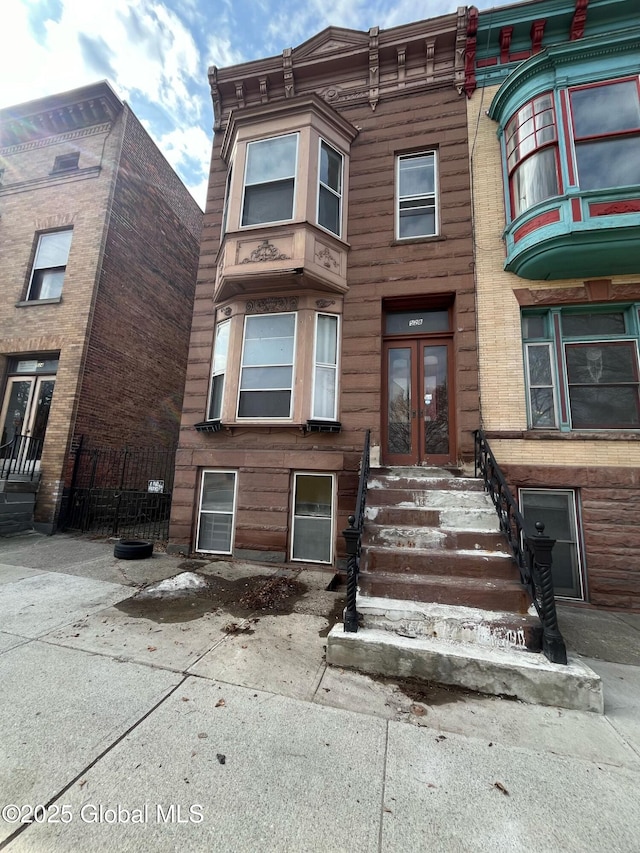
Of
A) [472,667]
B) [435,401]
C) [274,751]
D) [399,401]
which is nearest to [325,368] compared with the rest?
[399,401]

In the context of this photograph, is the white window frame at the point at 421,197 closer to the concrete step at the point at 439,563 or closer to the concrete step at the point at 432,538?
the concrete step at the point at 432,538

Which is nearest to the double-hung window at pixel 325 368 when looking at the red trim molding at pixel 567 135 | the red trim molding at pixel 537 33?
the red trim molding at pixel 567 135

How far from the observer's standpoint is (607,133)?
626 cm

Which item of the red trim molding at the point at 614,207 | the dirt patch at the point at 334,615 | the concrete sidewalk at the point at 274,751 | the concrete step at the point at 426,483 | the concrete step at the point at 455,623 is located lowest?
the concrete sidewalk at the point at 274,751

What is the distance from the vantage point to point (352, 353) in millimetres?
7383

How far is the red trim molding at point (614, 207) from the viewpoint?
584cm

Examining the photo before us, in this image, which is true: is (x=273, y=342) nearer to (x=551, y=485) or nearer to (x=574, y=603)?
(x=551, y=485)

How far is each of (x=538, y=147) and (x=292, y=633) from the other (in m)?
8.52

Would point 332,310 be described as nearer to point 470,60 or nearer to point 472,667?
point 470,60

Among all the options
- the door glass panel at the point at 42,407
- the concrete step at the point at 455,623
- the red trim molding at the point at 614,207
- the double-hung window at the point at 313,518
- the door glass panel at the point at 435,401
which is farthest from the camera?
the door glass panel at the point at 42,407

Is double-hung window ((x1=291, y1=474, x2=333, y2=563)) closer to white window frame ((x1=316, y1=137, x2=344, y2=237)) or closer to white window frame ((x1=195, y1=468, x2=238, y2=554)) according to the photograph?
white window frame ((x1=195, y1=468, x2=238, y2=554))

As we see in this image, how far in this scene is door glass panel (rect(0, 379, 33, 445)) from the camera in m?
10.2

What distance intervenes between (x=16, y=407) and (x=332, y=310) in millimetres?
9059

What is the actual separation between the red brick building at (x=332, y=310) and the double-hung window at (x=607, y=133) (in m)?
1.88
